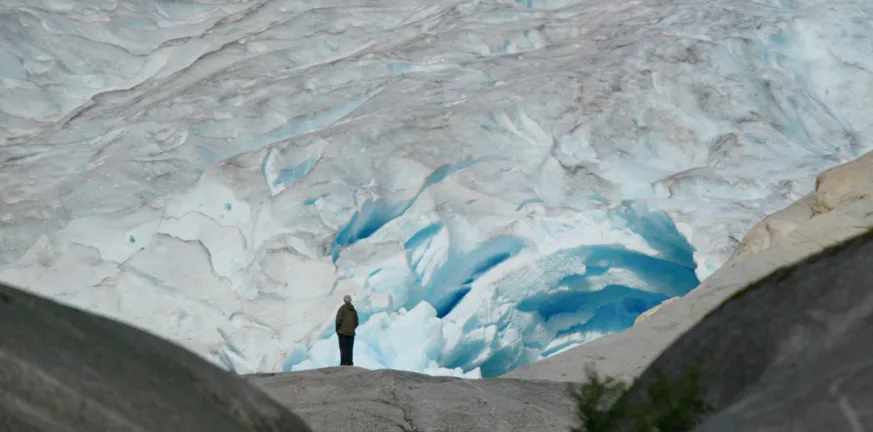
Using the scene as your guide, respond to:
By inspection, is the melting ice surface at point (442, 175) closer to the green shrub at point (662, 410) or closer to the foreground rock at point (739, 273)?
the foreground rock at point (739, 273)

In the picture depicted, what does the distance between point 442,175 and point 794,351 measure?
25.7ft

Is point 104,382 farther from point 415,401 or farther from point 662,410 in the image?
point 415,401

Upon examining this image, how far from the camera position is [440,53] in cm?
1314

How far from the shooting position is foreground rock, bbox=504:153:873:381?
7.00 m

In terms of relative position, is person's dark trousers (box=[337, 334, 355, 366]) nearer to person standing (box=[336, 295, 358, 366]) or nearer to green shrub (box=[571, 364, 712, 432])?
person standing (box=[336, 295, 358, 366])

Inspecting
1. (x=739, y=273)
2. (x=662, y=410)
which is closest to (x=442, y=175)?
(x=739, y=273)

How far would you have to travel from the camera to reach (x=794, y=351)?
8.87ft

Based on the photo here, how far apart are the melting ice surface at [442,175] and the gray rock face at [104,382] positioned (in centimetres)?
597

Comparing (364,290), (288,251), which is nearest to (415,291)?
(364,290)

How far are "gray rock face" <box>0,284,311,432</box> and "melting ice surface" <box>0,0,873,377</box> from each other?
5.97 m

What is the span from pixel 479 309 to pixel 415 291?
0.68m

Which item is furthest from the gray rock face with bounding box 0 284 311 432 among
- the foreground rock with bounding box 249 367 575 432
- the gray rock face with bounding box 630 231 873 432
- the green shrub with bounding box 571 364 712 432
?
the foreground rock with bounding box 249 367 575 432

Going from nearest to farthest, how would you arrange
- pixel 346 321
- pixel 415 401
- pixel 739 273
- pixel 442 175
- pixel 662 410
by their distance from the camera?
pixel 662 410, pixel 415 401, pixel 739 273, pixel 346 321, pixel 442 175

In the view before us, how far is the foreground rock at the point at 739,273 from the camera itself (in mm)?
6996
